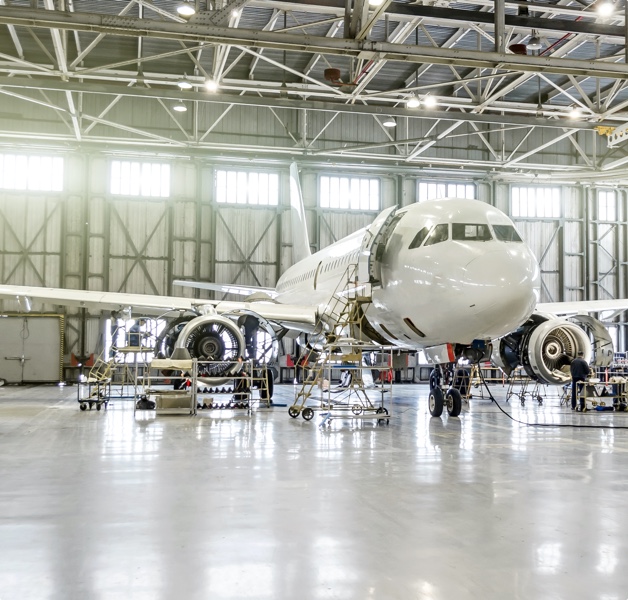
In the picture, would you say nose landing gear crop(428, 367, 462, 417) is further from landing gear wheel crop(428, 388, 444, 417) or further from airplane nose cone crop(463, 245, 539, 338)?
airplane nose cone crop(463, 245, 539, 338)

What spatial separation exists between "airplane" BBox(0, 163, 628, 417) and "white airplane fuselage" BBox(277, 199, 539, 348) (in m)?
0.02

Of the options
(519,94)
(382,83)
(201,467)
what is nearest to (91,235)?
(382,83)

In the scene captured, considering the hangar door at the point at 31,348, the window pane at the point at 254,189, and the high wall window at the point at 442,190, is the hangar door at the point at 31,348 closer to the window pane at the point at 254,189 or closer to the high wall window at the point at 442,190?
the window pane at the point at 254,189

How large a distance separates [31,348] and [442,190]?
18648 millimetres

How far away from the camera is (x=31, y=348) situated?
89.1 ft

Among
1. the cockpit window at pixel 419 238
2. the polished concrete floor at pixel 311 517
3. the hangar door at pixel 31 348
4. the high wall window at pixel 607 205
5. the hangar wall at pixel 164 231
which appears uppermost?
the high wall window at pixel 607 205

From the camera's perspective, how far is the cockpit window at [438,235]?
1037cm

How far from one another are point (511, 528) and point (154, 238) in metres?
25.4

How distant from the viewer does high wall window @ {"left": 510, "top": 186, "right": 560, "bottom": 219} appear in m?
31.5

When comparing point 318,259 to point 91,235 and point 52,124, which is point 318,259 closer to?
point 91,235

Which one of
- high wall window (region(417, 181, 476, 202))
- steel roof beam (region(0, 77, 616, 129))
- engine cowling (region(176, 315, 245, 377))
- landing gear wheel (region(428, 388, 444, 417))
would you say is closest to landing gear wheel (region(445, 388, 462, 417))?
landing gear wheel (region(428, 388, 444, 417))

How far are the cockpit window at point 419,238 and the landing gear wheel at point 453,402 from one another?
378cm

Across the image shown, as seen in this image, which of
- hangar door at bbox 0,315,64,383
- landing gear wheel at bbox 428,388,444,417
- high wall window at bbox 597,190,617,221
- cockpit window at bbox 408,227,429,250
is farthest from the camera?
high wall window at bbox 597,190,617,221

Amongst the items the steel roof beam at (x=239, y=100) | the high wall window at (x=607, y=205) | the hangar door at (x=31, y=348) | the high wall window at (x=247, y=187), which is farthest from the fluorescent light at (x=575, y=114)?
the hangar door at (x=31, y=348)
